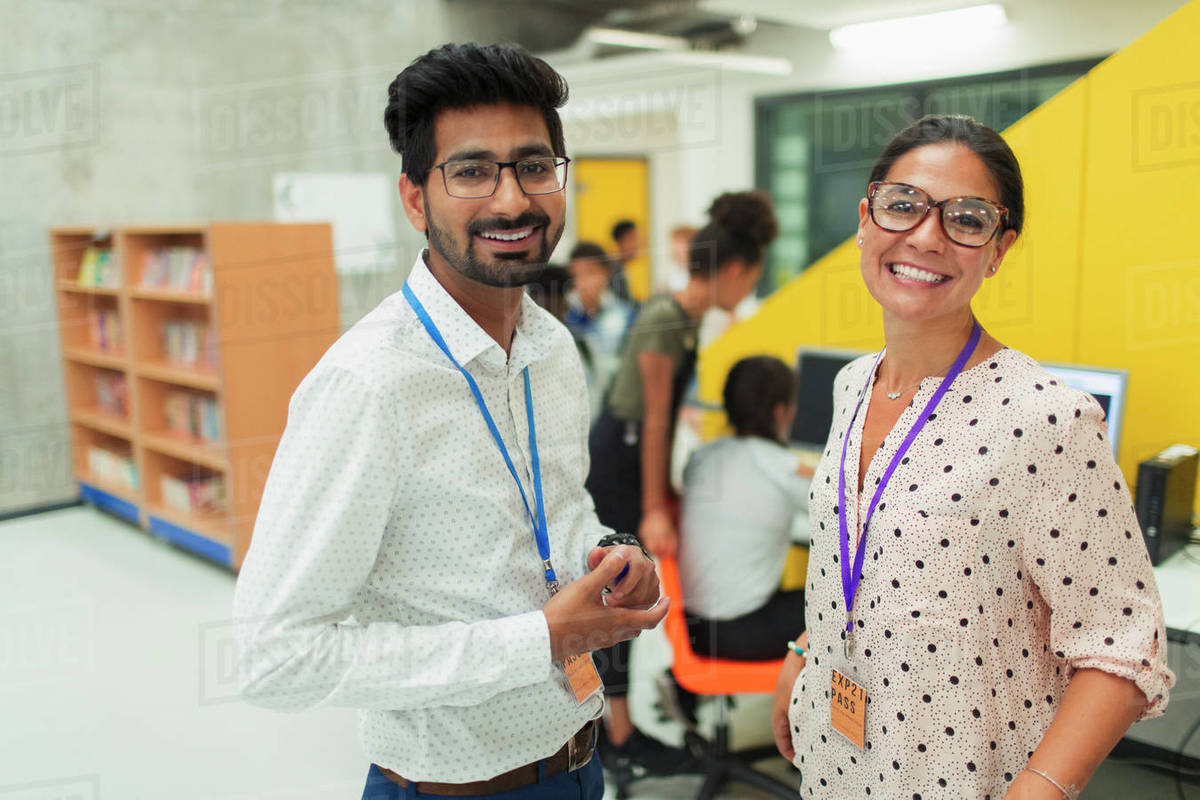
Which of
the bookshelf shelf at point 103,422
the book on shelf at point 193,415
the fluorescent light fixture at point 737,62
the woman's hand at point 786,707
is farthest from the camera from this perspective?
the fluorescent light fixture at point 737,62

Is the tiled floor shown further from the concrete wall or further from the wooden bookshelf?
the wooden bookshelf

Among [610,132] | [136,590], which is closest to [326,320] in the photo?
[136,590]

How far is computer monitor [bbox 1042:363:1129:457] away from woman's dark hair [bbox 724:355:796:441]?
0.69 meters

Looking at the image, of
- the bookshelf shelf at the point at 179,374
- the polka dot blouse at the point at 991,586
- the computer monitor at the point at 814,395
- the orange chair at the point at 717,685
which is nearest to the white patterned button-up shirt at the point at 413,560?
the polka dot blouse at the point at 991,586

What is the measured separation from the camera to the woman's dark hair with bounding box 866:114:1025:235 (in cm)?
105

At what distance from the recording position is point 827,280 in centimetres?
326

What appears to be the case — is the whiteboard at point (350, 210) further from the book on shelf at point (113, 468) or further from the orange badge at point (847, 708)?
the orange badge at point (847, 708)

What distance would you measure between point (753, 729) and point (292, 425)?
225 centimetres

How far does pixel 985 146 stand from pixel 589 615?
2.51ft

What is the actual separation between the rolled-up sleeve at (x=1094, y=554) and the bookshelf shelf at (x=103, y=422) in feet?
15.5

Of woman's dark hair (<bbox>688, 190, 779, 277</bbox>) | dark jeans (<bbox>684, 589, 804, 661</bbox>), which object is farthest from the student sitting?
woman's dark hair (<bbox>688, 190, 779, 277</bbox>)

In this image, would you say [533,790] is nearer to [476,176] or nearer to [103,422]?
[476,176]

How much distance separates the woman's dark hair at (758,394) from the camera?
7.80 feet

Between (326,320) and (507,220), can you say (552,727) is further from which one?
(326,320)
